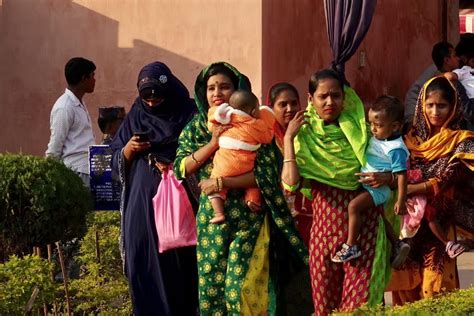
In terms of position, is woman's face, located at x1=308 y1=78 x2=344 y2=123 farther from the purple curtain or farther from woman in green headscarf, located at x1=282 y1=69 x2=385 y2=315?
the purple curtain

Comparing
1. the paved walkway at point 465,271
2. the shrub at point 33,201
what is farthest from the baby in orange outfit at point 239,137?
the paved walkway at point 465,271

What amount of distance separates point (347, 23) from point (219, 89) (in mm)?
4505

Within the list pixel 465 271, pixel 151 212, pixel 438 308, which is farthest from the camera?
pixel 465 271

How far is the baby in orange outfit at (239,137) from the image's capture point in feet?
26.2

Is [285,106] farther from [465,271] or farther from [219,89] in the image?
[465,271]

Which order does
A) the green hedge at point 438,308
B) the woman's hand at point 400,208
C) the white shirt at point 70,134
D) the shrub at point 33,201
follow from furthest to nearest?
the white shirt at point 70,134 → the shrub at point 33,201 → the woman's hand at point 400,208 → the green hedge at point 438,308

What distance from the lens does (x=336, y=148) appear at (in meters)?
7.85

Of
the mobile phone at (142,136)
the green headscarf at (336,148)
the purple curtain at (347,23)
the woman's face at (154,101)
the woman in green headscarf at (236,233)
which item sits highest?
the purple curtain at (347,23)

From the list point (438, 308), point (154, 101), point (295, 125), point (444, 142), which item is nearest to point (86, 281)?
point (154, 101)

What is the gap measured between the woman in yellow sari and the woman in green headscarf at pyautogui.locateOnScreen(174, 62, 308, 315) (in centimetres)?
81

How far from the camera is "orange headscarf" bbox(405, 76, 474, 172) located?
334 inches

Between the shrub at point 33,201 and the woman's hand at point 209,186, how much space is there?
1980mm

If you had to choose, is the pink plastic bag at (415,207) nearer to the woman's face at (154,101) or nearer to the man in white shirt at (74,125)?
the woman's face at (154,101)

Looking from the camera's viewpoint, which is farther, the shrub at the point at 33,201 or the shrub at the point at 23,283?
the shrub at the point at 33,201
